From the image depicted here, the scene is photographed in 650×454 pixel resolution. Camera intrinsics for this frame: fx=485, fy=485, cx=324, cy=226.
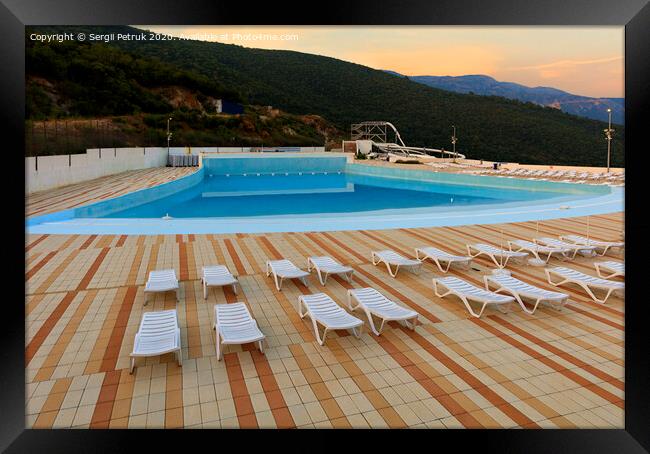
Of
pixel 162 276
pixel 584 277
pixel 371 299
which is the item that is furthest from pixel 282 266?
pixel 584 277

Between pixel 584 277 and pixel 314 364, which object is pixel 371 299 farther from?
pixel 584 277

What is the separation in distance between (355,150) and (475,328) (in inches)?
1182

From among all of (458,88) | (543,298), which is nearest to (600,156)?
(543,298)

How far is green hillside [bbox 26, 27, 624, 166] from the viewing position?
40406mm

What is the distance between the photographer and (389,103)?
160ft

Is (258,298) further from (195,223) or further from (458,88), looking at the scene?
(458,88)

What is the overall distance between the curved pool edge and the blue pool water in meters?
2.82

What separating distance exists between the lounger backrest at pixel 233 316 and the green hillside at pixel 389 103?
129 feet

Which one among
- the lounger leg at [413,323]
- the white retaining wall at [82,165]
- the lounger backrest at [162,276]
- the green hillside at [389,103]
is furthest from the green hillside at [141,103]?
the lounger leg at [413,323]

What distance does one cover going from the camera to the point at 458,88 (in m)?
96.0

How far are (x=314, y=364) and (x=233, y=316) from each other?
0.92 metres

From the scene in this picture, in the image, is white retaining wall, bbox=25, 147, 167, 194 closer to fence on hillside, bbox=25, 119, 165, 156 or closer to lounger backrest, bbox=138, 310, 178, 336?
fence on hillside, bbox=25, 119, 165, 156

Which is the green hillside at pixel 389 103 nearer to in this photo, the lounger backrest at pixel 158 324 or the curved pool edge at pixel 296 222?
the curved pool edge at pixel 296 222

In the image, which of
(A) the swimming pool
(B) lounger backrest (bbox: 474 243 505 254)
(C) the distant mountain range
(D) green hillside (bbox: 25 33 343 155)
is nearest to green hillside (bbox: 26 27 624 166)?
(D) green hillside (bbox: 25 33 343 155)
